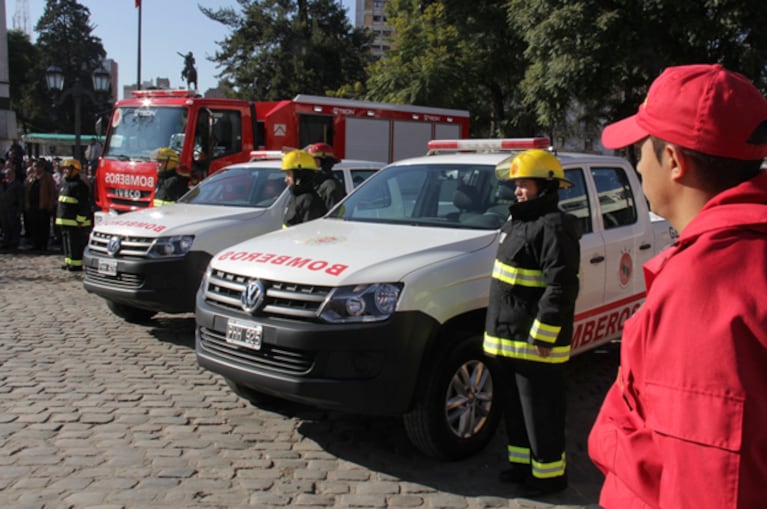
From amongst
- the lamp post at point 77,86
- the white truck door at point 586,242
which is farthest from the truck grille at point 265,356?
the lamp post at point 77,86

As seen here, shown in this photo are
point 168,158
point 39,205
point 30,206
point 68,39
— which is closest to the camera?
point 168,158

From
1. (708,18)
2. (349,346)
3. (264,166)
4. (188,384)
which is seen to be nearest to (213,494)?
(349,346)

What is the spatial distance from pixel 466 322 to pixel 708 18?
13564mm

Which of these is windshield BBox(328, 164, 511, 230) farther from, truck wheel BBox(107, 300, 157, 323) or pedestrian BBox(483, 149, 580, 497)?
truck wheel BBox(107, 300, 157, 323)

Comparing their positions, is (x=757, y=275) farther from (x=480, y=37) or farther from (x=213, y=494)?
(x=480, y=37)

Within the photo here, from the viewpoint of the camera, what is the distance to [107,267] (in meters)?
7.04

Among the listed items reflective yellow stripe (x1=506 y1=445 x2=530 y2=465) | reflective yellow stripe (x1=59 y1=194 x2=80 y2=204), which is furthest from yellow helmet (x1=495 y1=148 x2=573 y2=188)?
reflective yellow stripe (x1=59 y1=194 x2=80 y2=204)

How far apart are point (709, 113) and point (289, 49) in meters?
42.3

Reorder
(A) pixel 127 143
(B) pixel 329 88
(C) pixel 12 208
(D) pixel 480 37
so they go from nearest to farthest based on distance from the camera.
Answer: (A) pixel 127 143
(C) pixel 12 208
(D) pixel 480 37
(B) pixel 329 88

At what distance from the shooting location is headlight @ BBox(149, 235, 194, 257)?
683 centimetres

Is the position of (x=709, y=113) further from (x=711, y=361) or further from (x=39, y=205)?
(x=39, y=205)

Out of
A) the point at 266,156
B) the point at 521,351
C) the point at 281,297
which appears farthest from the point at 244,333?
the point at 266,156

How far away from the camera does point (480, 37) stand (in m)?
22.8

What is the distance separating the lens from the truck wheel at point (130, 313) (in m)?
7.81
